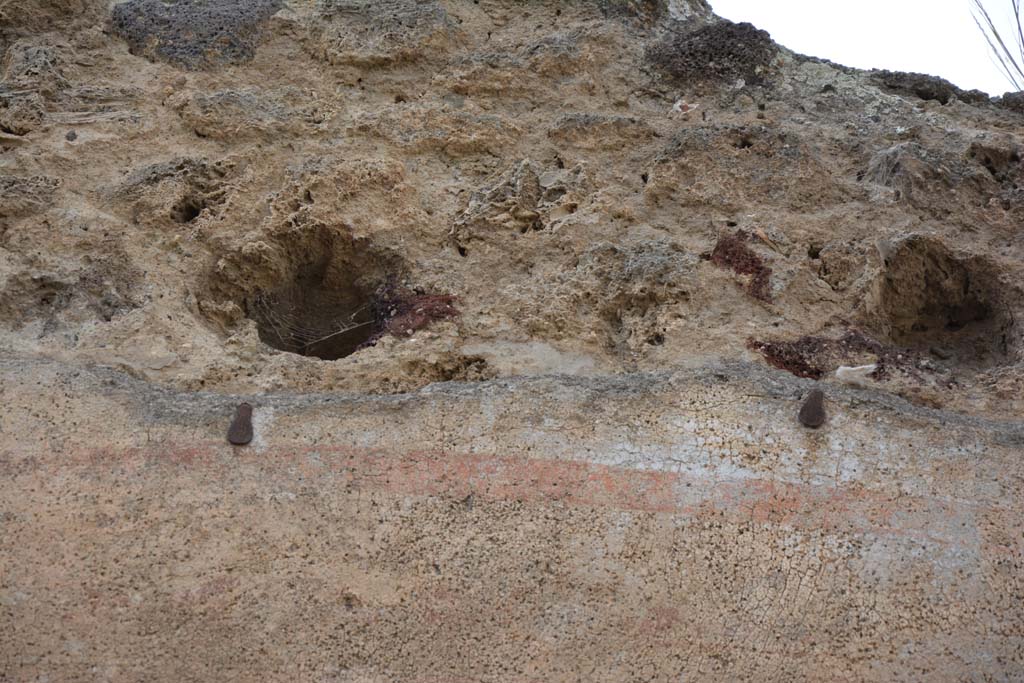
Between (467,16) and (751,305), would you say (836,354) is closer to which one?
(751,305)

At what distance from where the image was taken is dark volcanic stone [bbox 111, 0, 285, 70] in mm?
6043

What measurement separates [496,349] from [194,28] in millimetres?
3053

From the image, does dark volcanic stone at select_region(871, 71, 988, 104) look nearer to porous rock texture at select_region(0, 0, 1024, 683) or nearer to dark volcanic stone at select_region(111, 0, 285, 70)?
porous rock texture at select_region(0, 0, 1024, 683)

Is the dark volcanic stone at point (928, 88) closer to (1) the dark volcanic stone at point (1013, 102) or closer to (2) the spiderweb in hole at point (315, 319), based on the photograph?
(1) the dark volcanic stone at point (1013, 102)

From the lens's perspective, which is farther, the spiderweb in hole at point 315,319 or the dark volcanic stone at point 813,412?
the spiderweb in hole at point 315,319

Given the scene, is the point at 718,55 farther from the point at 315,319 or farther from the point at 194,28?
the point at 194,28

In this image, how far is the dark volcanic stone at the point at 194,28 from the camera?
19.8 ft

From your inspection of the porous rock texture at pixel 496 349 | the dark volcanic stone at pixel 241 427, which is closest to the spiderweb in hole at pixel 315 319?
the porous rock texture at pixel 496 349

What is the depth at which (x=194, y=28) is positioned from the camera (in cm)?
620

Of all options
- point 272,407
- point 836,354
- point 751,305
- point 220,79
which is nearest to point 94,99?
point 220,79

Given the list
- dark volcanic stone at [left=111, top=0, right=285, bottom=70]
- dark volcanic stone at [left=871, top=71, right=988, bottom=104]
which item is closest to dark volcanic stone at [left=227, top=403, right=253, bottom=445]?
dark volcanic stone at [left=111, top=0, right=285, bottom=70]

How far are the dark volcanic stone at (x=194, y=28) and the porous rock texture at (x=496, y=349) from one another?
23mm

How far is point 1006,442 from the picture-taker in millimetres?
3930

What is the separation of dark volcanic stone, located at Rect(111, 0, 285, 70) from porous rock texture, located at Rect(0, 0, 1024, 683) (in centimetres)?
2
